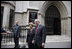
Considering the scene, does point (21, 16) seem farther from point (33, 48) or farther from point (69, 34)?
point (33, 48)

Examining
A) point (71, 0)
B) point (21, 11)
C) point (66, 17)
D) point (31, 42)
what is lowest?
point (31, 42)

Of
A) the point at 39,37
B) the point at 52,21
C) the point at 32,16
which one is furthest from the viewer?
the point at 52,21

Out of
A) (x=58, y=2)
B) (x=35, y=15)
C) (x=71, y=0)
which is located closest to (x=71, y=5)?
(x=71, y=0)

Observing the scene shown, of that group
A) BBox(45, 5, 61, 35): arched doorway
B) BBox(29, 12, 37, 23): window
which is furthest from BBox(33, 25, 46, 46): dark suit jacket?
BBox(45, 5, 61, 35): arched doorway

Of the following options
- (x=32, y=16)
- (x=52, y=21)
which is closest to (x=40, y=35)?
(x=32, y=16)

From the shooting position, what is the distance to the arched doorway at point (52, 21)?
14.9 metres

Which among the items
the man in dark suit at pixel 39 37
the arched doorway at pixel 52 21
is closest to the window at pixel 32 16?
the arched doorway at pixel 52 21

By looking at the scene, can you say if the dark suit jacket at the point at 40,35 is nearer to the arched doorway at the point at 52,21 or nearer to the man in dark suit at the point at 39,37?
the man in dark suit at the point at 39,37

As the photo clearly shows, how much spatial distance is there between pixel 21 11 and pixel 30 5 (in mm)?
2573

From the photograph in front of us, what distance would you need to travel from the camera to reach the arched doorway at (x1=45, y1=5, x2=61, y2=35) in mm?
14911

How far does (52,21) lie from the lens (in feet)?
52.4

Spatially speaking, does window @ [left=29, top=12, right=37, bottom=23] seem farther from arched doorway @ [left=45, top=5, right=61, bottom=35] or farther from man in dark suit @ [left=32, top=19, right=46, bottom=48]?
man in dark suit @ [left=32, top=19, right=46, bottom=48]

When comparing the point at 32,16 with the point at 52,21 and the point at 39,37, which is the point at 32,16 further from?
the point at 52,21

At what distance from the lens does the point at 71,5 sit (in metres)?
12.3
